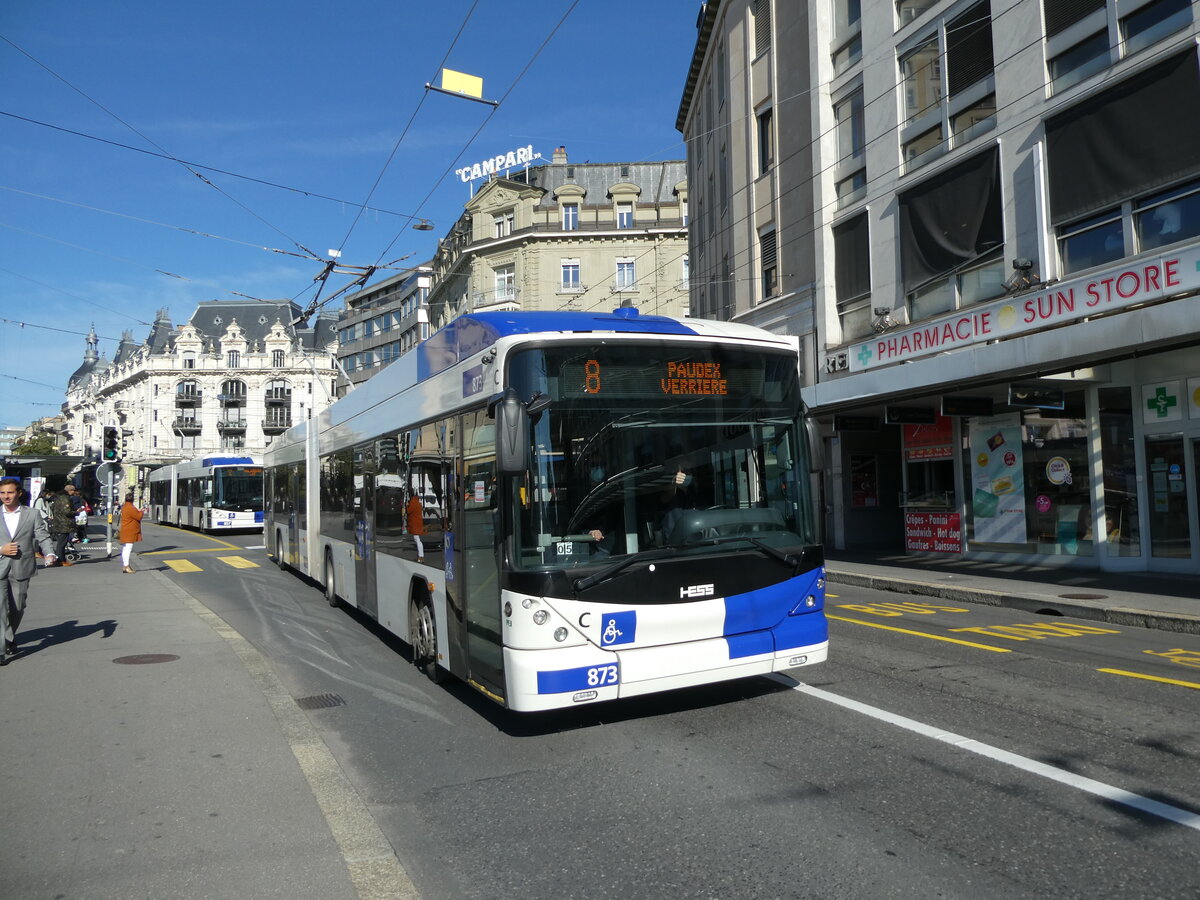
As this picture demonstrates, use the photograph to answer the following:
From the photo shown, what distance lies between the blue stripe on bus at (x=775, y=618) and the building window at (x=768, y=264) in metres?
19.8

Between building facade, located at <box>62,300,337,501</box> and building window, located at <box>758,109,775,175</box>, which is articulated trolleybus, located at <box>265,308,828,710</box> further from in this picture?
building facade, located at <box>62,300,337,501</box>

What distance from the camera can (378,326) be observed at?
3118 inches

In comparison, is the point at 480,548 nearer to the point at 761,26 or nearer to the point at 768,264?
the point at 768,264

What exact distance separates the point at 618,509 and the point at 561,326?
4.13ft

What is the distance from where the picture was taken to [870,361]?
19.9 metres

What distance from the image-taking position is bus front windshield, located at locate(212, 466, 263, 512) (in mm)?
34094

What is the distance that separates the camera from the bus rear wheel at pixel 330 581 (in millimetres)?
12680

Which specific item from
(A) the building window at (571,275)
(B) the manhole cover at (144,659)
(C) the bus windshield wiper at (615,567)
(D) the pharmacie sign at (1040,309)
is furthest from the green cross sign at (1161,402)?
(A) the building window at (571,275)

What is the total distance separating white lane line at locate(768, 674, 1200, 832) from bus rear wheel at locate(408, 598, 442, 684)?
9.61ft

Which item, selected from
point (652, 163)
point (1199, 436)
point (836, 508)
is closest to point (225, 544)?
point (836, 508)

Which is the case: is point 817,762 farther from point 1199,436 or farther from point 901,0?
point 901,0

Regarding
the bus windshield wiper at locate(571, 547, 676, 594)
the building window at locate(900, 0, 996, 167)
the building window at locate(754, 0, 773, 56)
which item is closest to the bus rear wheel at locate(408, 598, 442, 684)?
the bus windshield wiper at locate(571, 547, 676, 594)

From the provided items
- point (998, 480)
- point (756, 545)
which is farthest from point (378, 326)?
point (756, 545)

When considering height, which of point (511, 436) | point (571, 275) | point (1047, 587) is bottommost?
point (1047, 587)
